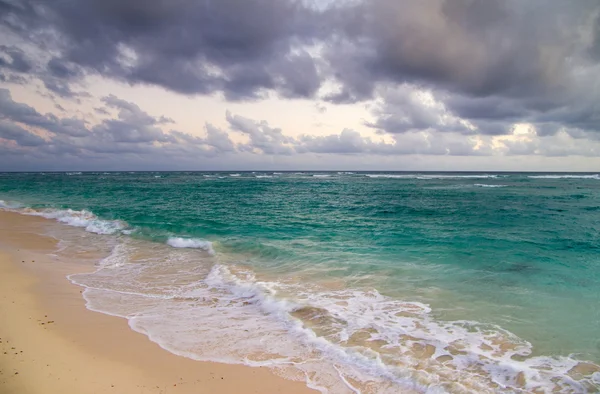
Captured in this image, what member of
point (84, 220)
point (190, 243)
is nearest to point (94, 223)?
point (84, 220)

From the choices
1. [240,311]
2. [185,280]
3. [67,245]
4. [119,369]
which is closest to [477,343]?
[240,311]

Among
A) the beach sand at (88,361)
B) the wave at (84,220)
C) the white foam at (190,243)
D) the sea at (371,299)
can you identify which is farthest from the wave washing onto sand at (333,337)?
the wave at (84,220)

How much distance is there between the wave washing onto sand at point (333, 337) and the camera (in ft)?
17.0

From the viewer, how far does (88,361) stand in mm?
5449

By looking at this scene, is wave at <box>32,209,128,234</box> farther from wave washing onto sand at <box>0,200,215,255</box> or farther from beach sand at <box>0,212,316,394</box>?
beach sand at <box>0,212,316,394</box>

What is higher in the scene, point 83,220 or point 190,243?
point 83,220

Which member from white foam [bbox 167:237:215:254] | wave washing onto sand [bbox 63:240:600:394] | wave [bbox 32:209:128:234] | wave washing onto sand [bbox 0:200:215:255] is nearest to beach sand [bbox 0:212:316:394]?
wave washing onto sand [bbox 63:240:600:394]

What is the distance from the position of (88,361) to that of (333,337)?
4199 mm

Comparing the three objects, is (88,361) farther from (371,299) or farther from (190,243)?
(190,243)

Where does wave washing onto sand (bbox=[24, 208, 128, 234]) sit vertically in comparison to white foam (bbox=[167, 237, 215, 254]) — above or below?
above

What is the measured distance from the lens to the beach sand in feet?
15.8

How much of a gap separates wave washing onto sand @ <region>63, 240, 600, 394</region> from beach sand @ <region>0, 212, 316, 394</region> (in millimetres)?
294

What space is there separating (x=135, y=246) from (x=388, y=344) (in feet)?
42.0

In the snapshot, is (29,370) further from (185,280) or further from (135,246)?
(135,246)
